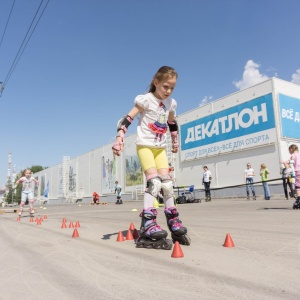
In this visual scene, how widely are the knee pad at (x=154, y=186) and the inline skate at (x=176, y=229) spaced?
28 centimetres

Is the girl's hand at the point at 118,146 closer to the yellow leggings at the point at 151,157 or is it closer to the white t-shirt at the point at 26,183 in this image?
the yellow leggings at the point at 151,157

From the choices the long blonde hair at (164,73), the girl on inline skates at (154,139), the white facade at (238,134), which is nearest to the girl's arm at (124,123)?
the girl on inline skates at (154,139)

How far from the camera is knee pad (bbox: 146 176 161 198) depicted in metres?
3.31

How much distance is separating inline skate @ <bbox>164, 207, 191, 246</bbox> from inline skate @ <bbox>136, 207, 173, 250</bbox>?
7.9 inches

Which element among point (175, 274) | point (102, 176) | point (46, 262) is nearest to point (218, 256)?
→ point (175, 274)

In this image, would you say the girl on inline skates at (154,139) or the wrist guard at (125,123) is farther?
the wrist guard at (125,123)

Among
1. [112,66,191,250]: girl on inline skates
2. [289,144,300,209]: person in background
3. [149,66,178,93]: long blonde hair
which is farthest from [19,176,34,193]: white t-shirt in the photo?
[289,144,300,209]: person in background

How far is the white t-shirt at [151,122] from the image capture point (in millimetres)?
3564

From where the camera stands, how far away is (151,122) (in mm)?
3604

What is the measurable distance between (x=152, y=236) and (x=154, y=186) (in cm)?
57

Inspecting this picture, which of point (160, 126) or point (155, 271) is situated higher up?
point (160, 126)

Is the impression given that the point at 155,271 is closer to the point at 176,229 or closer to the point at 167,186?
the point at 176,229

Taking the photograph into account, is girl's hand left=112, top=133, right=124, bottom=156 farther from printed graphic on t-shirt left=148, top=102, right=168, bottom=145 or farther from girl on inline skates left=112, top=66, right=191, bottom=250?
printed graphic on t-shirt left=148, top=102, right=168, bottom=145

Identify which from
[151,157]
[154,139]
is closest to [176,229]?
[151,157]
